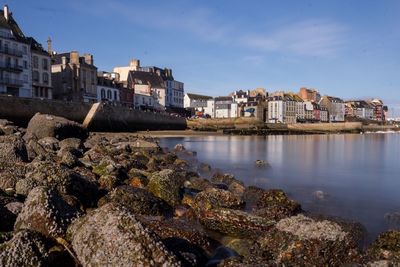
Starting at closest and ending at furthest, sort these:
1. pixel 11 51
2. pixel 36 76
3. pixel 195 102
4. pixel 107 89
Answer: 1. pixel 11 51
2. pixel 36 76
3. pixel 107 89
4. pixel 195 102

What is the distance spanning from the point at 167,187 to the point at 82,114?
32874 mm

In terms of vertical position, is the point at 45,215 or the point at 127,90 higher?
the point at 127,90

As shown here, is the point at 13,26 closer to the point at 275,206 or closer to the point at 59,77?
the point at 59,77

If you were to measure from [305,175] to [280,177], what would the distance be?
5.57ft

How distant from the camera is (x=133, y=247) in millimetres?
3861

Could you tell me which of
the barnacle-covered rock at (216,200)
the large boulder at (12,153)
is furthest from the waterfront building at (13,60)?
the barnacle-covered rock at (216,200)

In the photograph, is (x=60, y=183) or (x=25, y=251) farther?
(x=60, y=183)

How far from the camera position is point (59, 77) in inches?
2606

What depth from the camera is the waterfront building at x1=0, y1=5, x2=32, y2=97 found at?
52219 mm

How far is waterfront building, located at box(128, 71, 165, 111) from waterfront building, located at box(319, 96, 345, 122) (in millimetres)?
79255

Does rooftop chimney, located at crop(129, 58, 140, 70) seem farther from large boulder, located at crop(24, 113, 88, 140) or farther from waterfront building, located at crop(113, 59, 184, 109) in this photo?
large boulder, located at crop(24, 113, 88, 140)

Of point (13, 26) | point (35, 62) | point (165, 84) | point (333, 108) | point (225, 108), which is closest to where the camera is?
point (13, 26)

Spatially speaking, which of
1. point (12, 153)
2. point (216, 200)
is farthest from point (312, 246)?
point (12, 153)

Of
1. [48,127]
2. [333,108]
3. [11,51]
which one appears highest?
[11,51]
